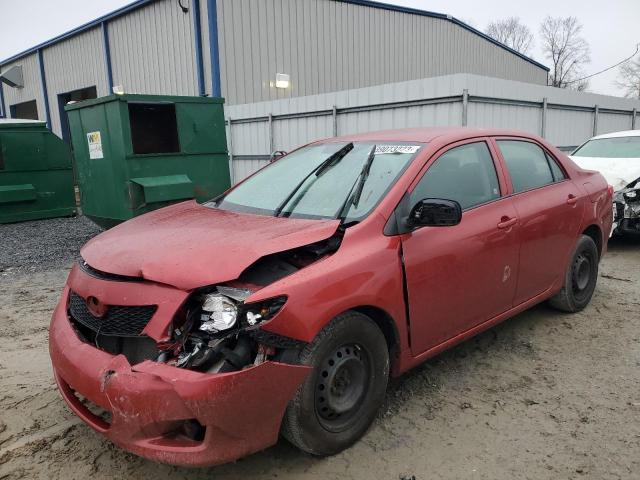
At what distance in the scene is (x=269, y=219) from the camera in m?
2.90

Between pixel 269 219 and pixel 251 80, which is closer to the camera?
pixel 269 219

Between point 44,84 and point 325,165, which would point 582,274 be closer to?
point 325,165

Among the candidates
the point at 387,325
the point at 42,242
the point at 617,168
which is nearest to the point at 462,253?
the point at 387,325

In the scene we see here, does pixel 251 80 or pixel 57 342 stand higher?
pixel 251 80

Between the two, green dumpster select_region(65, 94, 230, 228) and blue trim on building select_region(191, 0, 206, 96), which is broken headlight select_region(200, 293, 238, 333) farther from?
blue trim on building select_region(191, 0, 206, 96)

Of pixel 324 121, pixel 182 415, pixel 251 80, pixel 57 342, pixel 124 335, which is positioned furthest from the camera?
pixel 251 80

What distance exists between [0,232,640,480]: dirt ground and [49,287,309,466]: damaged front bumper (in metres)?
0.41

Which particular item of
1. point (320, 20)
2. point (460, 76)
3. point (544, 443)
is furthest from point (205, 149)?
point (320, 20)

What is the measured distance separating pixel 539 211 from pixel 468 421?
1.64m

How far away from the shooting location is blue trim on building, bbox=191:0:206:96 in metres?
12.1

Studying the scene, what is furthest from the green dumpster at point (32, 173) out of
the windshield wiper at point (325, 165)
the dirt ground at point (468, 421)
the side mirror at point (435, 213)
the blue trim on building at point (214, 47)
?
the side mirror at point (435, 213)

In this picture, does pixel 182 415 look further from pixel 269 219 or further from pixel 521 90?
pixel 521 90

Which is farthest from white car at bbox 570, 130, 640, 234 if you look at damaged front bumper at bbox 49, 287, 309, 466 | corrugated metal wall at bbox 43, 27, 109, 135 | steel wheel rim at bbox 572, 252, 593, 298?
corrugated metal wall at bbox 43, 27, 109, 135

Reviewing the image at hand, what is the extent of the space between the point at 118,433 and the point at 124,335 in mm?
420
